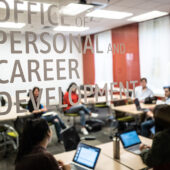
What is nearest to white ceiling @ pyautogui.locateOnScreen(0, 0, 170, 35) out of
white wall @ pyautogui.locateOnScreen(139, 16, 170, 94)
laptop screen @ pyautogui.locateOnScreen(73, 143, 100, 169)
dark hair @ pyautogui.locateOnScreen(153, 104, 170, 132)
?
white wall @ pyautogui.locateOnScreen(139, 16, 170, 94)

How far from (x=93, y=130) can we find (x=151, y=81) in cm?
233

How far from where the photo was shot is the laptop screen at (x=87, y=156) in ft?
6.35

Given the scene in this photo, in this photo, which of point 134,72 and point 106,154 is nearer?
point 106,154

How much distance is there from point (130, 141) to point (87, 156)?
27.1 inches

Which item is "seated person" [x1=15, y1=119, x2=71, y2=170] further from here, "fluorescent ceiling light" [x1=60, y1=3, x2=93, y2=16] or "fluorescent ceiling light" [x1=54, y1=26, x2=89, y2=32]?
"fluorescent ceiling light" [x1=60, y1=3, x2=93, y2=16]

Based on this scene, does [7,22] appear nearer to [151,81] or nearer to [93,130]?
[93,130]

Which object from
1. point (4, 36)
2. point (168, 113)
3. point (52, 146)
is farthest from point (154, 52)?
point (4, 36)

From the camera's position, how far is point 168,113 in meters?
1.91

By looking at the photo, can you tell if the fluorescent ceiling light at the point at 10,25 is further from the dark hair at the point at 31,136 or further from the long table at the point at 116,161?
the long table at the point at 116,161

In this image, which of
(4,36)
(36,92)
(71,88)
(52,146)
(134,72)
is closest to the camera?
(4,36)

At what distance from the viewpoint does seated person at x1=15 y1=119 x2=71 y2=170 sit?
5.02 ft

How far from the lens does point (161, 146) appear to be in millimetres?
1803

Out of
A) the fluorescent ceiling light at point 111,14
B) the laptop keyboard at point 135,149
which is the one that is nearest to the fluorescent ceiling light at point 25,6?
the laptop keyboard at point 135,149

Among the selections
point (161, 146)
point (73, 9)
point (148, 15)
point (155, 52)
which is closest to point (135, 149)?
Result: point (161, 146)
